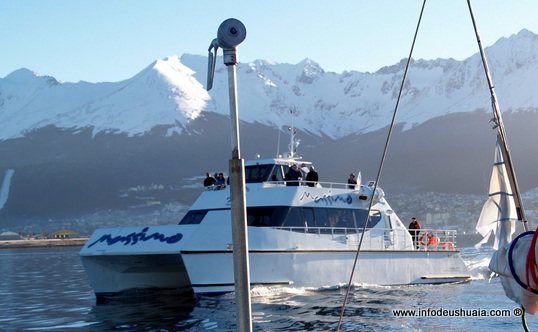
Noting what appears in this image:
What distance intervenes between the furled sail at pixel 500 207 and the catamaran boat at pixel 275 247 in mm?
6648

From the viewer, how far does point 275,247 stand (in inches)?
725

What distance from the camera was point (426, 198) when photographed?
442 ft

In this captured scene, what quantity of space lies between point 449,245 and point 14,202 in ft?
493

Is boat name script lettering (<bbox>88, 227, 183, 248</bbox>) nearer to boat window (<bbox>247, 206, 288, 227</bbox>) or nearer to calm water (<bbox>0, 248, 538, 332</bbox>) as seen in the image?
calm water (<bbox>0, 248, 538, 332</bbox>)

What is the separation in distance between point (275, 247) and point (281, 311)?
7.46 feet

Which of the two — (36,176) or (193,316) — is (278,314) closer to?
(193,316)

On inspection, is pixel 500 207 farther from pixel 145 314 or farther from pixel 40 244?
pixel 40 244

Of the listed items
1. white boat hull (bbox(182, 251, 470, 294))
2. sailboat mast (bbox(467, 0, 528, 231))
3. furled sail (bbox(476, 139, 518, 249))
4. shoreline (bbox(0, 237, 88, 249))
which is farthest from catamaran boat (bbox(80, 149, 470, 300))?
shoreline (bbox(0, 237, 88, 249))

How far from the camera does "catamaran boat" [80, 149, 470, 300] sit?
697 inches

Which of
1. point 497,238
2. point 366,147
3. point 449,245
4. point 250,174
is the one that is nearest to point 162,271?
point 250,174

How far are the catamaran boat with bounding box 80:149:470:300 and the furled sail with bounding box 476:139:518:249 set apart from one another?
6.65 metres

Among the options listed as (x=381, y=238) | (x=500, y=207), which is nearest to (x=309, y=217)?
(x=381, y=238)

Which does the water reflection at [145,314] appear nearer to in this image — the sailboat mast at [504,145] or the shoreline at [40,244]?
the sailboat mast at [504,145]

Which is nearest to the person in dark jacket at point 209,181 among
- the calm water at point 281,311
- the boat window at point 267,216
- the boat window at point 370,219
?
the boat window at point 267,216
